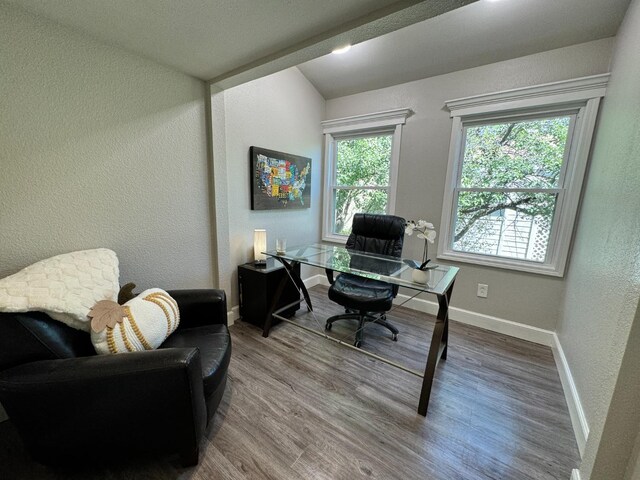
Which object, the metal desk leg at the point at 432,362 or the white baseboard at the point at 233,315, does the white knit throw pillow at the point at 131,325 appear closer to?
the white baseboard at the point at 233,315

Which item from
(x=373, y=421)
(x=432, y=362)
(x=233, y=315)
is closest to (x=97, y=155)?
(x=233, y=315)

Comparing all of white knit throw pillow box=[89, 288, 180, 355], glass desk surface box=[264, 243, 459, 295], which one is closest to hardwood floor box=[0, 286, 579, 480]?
white knit throw pillow box=[89, 288, 180, 355]

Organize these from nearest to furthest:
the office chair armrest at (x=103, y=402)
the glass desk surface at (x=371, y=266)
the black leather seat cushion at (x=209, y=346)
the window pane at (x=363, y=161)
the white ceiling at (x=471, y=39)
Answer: the office chair armrest at (x=103, y=402) < the black leather seat cushion at (x=209, y=346) < the glass desk surface at (x=371, y=266) < the white ceiling at (x=471, y=39) < the window pane at (x=363, y=161)

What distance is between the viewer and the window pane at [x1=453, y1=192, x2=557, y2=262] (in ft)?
7.31

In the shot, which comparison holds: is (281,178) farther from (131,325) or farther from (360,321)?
(131,325)

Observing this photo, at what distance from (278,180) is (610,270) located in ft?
8.29

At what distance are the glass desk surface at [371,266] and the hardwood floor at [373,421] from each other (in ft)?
2.36

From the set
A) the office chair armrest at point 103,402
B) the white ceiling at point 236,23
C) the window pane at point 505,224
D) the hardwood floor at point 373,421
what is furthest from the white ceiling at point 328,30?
the hardwood floor at point 373,421

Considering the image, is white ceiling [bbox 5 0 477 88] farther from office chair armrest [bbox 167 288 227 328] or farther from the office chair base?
the office chair base

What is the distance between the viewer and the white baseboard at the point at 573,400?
1.29 meters

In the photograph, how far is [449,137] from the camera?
246 cm

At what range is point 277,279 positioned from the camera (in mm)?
2408

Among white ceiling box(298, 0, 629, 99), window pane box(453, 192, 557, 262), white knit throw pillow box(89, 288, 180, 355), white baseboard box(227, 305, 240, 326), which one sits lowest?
white baseboard box(227, 305, 240, 326)

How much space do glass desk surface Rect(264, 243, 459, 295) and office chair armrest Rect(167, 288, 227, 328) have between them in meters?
0.71
